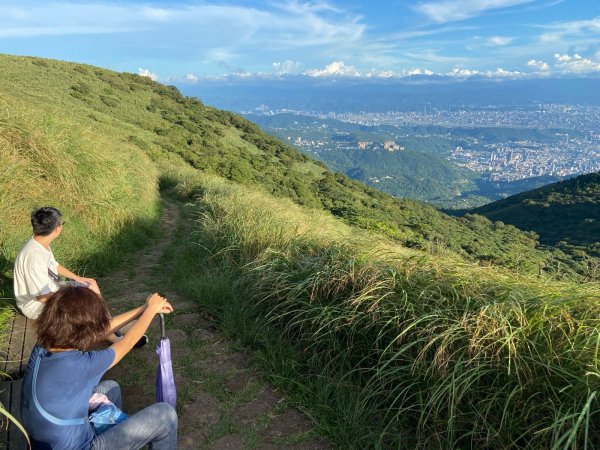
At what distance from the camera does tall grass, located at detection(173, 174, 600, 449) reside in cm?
241

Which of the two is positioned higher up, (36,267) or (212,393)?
(36,267)

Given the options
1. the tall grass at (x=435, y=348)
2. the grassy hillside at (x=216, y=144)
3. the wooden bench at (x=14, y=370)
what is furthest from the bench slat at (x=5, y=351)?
the grassy hillside at (x=216, y=144)

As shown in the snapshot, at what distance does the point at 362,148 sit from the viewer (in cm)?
19562

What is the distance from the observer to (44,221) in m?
3.61

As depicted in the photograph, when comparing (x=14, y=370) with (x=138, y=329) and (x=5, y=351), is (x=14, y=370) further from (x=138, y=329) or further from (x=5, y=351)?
(x=138, y=329)

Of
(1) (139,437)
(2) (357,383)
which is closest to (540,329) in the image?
(2) (357,383)

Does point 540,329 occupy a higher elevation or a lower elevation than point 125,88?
lower

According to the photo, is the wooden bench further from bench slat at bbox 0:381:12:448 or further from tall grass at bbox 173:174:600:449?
tall grass at bbox 173:174:600:449

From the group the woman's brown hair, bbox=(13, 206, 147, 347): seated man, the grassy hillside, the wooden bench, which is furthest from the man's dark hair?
the grassy hillside

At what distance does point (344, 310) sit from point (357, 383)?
0.57 meters

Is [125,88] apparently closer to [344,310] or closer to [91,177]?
[91,177]

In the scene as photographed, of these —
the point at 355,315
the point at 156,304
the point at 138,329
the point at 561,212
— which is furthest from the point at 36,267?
the point at 561,212

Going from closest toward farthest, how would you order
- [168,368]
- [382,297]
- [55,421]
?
1. [55,421]
2. [168,368]
3. [382,297]

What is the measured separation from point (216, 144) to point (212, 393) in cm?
2691
